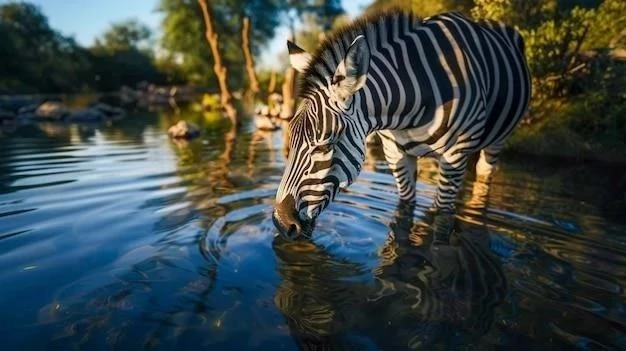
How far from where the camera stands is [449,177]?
427 centimetres

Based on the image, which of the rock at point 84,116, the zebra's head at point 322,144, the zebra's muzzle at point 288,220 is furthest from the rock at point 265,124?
the zebra's muzzle at point 288,220

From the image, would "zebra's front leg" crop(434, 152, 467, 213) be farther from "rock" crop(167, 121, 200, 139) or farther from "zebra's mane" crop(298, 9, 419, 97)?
"rock" crop(167, 121, 200, 139)

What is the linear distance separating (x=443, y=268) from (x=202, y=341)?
2.10m

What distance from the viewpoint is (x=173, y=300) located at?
2.92 meters

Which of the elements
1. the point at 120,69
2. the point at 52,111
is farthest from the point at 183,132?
the point at 120,69

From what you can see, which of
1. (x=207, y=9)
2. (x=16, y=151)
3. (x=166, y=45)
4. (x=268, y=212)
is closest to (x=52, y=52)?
(x=166, y=45)

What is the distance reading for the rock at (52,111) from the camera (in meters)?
21.2

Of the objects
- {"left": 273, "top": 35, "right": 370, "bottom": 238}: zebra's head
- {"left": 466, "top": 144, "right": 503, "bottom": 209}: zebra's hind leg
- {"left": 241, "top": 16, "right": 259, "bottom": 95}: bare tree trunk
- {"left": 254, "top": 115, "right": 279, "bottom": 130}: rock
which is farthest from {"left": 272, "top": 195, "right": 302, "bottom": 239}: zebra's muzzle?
{"left": 241, "top": 16, "right": 259, "bottom": 95}: bare tree trunk

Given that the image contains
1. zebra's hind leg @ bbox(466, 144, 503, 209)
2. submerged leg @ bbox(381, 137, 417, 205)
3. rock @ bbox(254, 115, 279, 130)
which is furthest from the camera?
rock @ bbox(254, 115, 279, 130)

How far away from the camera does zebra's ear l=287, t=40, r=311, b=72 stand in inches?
131

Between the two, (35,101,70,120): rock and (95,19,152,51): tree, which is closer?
(35,101,70,120): rock

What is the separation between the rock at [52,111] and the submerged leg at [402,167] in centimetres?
2193

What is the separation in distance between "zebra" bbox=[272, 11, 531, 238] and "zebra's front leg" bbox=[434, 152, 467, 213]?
0.04ft

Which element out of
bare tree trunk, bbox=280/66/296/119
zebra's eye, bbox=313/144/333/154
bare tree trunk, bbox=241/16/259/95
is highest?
bare tree trunk, bbox=241/16/259/95
